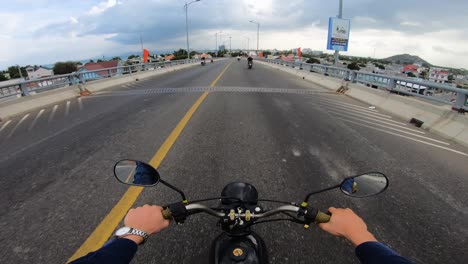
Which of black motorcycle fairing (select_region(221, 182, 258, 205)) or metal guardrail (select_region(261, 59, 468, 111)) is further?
metal guardrail (select_region(261, 59, 468, 111))

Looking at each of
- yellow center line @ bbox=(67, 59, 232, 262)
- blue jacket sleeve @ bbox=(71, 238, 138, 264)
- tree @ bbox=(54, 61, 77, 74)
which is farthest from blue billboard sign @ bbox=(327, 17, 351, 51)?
tree @ bbox=(54, 61, 77, 74)

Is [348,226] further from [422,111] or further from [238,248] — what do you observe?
[422,111]

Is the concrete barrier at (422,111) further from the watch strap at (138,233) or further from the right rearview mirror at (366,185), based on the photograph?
the watch strap at (138,233)

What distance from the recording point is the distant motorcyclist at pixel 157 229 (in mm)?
1254

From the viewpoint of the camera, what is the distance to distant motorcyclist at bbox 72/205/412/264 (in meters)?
1.25

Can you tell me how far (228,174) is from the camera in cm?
409

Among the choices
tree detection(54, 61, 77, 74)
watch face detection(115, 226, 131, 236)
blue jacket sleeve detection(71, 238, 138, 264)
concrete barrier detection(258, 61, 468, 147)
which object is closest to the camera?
blue jacket sleeve detection(71, 238, 138, 264)

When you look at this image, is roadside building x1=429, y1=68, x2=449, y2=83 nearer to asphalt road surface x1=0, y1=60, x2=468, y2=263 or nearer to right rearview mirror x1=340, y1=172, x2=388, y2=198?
asphalt road surface x1=0, y1=60, x2=468, y2=263

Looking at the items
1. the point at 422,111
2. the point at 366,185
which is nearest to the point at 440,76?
the point at 422,111

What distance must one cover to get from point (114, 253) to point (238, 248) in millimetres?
652

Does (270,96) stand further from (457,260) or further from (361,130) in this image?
(457,260)

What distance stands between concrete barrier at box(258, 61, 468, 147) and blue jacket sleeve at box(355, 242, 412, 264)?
613 cm

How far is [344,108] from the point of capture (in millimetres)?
9750

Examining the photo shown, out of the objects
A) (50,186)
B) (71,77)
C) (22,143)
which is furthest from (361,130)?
(71,77)
